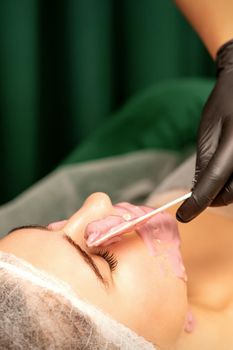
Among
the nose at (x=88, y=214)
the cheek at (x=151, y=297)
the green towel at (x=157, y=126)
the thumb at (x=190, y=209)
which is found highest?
the nose at (x=88, y=214)

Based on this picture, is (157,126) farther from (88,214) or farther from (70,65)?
(88,214)

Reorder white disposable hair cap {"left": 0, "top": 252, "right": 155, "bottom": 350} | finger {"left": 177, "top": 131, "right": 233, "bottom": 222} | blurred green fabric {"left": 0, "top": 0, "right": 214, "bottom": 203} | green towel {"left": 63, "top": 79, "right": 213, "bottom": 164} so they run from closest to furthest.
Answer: white disposable hair cap {"left": 0, "top": 252, "right": 155, "bottom": 350} → finger {"left": 177, "top": 131, "right": 233, "bottom": 222} → green towel {"left": 63, "top": 79, "right": 213, "bottom": 164} → blurred green fabric {"left": 0, "top": 0, "right": 214, "bottom": 203}

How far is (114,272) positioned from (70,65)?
1.36 metres

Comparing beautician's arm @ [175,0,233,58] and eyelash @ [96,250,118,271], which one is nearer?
eyelash @ [96,250,118,271]

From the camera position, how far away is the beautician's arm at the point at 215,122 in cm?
110

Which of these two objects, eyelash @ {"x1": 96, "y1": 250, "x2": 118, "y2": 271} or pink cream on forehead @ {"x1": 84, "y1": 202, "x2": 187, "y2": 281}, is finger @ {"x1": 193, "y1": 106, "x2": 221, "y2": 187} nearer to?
pink cream on forehead @ {"x1": 84, "y1": 202, "x2": 187, "y2": 281}

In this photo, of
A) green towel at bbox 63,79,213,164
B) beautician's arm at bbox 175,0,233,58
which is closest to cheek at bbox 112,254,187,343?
beautician's arm at bbox 175,0,233,58

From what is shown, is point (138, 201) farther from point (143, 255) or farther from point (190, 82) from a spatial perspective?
point (143, 255)

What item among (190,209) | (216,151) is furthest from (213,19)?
(190,209)

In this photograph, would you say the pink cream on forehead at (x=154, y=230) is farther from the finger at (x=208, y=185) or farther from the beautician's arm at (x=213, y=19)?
the beautician's arm at (x=213, y=19)

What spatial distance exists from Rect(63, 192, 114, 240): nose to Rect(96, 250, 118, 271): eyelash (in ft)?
0.16

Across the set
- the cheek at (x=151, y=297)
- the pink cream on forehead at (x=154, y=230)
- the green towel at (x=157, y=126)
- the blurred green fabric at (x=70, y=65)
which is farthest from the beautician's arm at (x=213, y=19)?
the blurred green fabric at (x=70, y=65)

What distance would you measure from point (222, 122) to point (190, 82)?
746mm

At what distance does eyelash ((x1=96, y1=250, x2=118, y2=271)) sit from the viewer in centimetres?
104
